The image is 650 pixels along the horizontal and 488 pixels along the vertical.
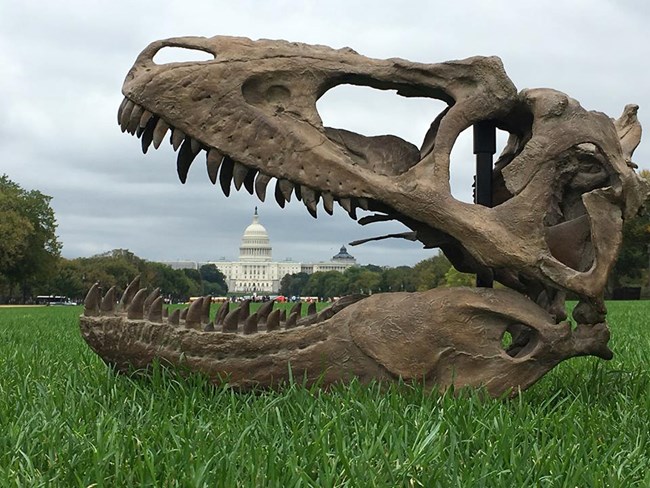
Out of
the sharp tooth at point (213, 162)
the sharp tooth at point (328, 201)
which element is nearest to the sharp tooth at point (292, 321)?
the sharp tooth at point (328, 201)

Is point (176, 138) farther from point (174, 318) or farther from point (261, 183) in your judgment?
point (174, 318)

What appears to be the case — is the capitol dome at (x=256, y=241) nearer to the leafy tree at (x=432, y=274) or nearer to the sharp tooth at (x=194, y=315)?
the leafy tree at (x=432, y=274)

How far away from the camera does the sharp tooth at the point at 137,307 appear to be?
431 cm

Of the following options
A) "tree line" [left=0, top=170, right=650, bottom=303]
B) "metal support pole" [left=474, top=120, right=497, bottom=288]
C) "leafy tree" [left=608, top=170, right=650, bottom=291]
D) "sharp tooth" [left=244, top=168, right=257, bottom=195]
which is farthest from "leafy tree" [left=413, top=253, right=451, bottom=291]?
"sharp tooth" [left=244, top=168, right=257, bottom=195]

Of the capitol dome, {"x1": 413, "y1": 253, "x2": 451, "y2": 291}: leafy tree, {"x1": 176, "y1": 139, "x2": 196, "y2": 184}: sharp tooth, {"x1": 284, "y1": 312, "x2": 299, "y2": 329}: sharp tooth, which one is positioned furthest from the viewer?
the capitol dome

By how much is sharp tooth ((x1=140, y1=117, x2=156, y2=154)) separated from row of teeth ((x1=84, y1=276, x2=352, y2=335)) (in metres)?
0.79

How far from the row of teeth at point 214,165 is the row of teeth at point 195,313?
665mm

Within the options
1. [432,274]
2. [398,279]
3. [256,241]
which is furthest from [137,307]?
[256,241]

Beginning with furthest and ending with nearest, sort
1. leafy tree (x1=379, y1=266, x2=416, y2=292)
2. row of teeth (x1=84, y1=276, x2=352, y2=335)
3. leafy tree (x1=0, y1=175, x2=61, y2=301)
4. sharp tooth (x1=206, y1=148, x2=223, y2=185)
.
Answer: leafy tree (x1=379, y1=266, x2=416, y2=292)
leafy tree (x1=0, y1=175, x2=61, y2=301)
row of teeth (x1=84, y1=276, x2=352, y2=335)
sharp tooth (x1=206, y1=148, x2=223, y2=185)

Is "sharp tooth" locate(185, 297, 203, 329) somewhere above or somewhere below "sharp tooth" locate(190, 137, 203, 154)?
below

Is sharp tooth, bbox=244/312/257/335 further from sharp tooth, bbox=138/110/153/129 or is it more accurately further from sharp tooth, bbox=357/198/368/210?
sharp tooth, bbox=138/110/153/129

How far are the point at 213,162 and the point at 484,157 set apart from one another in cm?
180

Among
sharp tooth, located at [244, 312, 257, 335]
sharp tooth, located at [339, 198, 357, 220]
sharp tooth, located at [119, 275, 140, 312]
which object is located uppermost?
sharp tooth, located at [339, 198, 357, 220]

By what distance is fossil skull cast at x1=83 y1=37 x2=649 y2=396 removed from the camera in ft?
13.3
